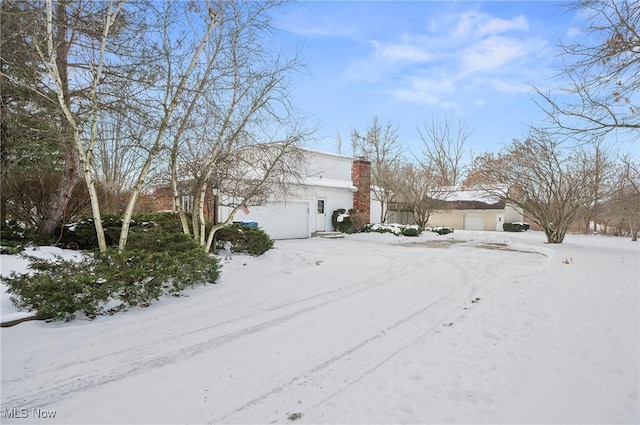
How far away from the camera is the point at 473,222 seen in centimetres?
3034

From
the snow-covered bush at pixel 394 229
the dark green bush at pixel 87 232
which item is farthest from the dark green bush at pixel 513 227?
the dark green bush at pixel 87 232

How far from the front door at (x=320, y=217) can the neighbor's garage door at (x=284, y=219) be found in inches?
58.7

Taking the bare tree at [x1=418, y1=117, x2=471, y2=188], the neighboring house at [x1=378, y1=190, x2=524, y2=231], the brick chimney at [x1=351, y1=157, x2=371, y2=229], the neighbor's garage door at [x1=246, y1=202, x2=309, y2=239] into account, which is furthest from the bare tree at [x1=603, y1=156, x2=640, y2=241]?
the bare tree at [x1=418, y1=117, x2=471, y2=188]

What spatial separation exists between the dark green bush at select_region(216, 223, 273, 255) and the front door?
8468 mm

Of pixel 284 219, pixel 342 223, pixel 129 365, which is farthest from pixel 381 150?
pixel 129 365

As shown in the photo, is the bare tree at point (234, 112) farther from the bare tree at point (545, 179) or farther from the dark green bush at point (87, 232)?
the bare tree at point (545, 179)

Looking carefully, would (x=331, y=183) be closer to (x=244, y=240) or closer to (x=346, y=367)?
(x=244, y=240)

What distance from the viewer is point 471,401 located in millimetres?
2764

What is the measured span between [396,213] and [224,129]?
1932 centimetres

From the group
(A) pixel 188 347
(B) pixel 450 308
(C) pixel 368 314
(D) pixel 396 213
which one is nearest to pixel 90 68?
(A) pixel 188 347

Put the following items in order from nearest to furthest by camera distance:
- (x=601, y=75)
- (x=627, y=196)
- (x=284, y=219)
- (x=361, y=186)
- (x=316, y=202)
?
(x=601, y=75), (x=284, y=219), (x=627, y=196), (x=316, y=202), (x=361, y=186)

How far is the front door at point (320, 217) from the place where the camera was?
59.0ft

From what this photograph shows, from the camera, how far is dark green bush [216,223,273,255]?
30.8 feet

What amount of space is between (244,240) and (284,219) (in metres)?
6.39
